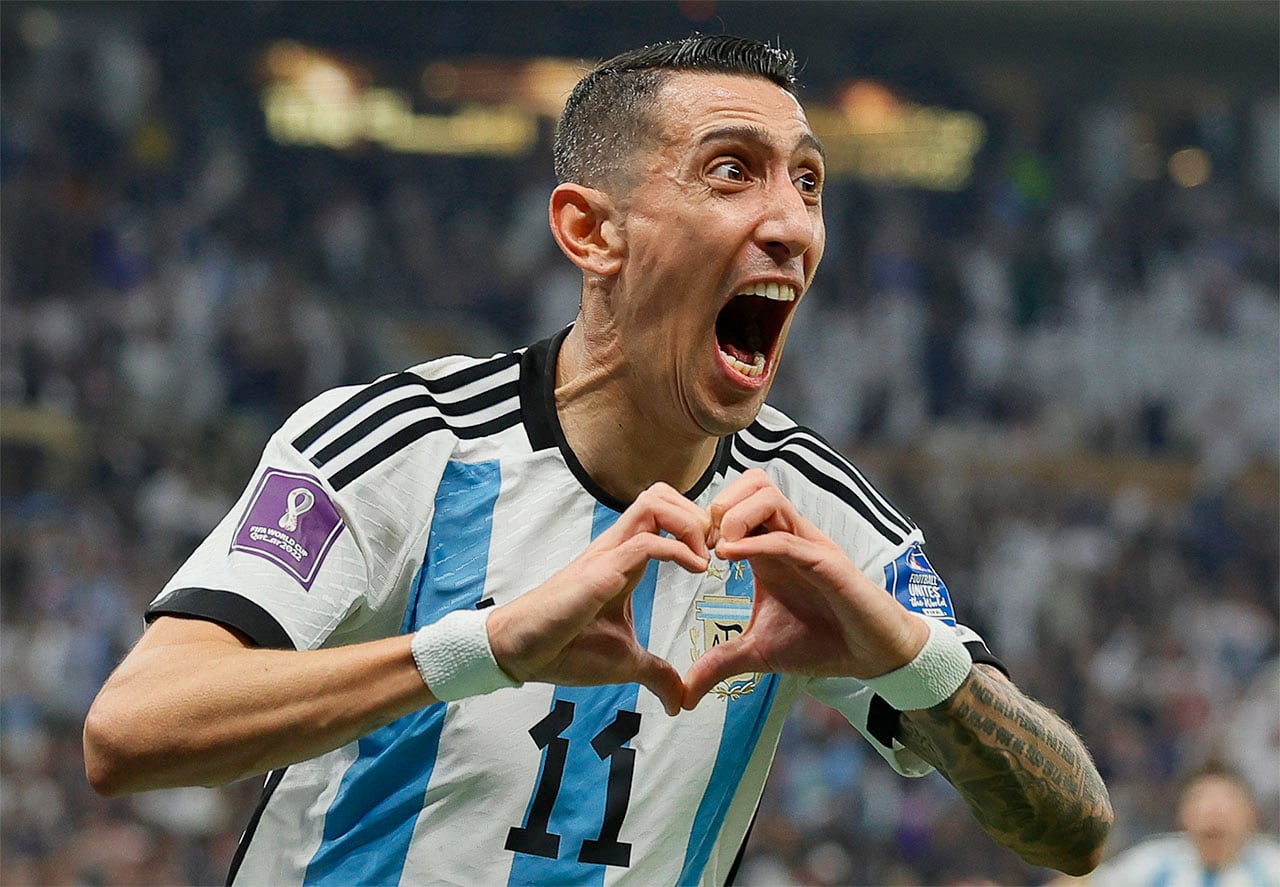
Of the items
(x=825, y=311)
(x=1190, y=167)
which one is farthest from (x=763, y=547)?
(x=1190, y=167)

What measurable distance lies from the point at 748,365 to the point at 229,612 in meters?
1.04

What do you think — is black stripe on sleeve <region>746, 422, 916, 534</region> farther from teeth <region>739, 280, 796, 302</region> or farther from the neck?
teeth <region>739, 280, 796, 302</region>

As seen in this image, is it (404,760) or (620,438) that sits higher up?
(620,438)

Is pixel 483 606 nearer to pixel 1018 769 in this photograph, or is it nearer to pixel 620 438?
pixel 620 438

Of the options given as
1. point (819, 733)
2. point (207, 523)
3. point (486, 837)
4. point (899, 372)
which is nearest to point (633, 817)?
point (486, 837)

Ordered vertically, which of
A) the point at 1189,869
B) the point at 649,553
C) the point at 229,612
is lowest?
the point at 1189,869

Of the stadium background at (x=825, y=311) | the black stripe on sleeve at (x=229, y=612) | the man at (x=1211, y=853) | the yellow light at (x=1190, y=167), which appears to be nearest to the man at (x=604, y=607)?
the black stripe on sleeve at (x=229, y=612)

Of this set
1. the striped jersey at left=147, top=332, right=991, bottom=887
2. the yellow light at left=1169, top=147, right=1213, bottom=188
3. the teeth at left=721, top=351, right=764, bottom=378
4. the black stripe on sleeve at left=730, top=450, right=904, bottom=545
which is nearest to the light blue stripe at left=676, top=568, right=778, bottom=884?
the striped jersey at left=147, top=332, right=991, bottom=887

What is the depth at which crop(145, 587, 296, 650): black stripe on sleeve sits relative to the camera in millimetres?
2559

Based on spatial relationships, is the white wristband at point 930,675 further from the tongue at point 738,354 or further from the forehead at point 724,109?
the forehead at point 724,109

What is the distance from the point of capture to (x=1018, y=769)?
9.27 feet

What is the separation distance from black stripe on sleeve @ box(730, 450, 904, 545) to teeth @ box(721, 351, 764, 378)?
0.70ft

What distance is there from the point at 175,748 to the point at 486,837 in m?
0.66

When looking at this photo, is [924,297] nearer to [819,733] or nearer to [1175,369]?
[1175,369]
